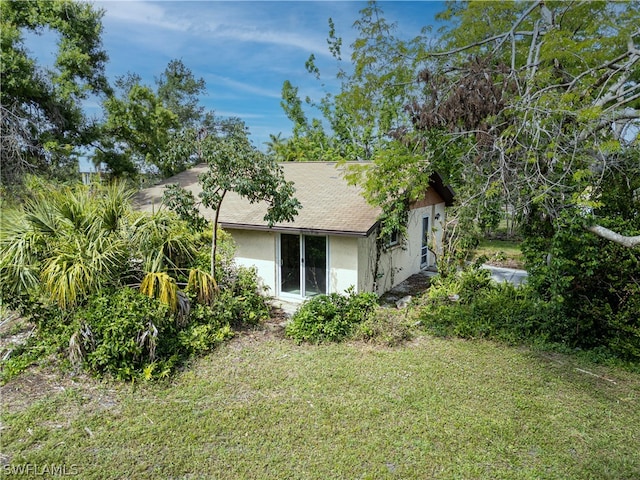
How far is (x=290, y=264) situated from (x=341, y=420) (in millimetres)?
5689

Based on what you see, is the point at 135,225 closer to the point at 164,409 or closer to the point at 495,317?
the point at 164,409

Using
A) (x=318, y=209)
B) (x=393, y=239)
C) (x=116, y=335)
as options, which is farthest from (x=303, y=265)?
(x=116, y=335)

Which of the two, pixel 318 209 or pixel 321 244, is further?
pixel 318 209

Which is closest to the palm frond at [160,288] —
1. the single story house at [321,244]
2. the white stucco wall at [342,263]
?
the single story house at [321,244]

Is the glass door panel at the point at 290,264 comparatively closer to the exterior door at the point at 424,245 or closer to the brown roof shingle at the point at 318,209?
the brown roof shingle at the point at 318,209

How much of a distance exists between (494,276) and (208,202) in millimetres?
10074

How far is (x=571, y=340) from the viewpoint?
280 inches

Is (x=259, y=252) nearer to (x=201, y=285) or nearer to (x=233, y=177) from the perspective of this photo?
(x=201, y=285)

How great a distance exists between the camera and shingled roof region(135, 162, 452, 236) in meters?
9.11

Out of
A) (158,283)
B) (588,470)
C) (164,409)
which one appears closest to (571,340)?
(588,470)

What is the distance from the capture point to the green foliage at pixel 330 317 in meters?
7.46

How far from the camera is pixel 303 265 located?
32.8 ft

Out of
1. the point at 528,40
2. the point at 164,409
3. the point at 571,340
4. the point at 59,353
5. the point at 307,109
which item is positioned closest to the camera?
the point at 164,409

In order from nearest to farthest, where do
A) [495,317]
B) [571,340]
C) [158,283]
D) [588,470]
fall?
[588,470] → [158,283] → [571,340] → [495,317]
